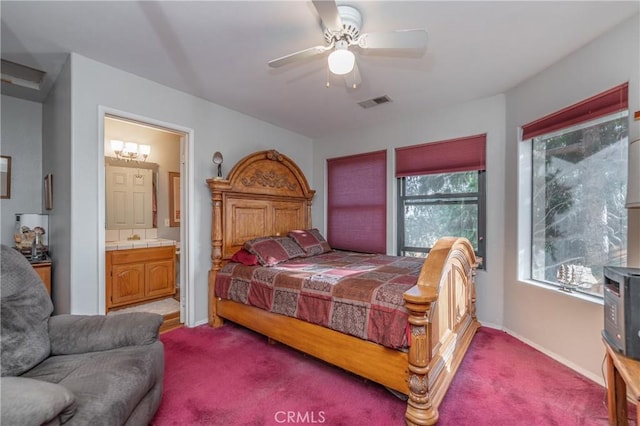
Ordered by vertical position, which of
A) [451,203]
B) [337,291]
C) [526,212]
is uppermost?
[451,203]

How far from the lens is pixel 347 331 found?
1920 millimetres

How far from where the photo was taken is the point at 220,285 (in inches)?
117

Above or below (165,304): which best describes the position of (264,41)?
above

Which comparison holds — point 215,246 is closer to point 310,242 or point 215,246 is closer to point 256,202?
point 256,202

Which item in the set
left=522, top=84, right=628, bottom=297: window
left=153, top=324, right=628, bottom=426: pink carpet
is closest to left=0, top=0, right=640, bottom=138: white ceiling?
left=522, top=84, right=628, bottom=297: window

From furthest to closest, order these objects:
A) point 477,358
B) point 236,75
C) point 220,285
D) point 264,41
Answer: point 220,285 → point 236,75 → point 477,358 → point 264,41

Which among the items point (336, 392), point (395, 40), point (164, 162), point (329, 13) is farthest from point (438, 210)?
point (164, 162)

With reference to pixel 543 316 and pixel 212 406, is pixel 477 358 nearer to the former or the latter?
pixel 543 316

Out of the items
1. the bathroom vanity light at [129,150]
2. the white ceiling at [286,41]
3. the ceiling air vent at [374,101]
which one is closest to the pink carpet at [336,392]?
the white ceiling at [286,41]

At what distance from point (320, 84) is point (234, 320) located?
2.54m

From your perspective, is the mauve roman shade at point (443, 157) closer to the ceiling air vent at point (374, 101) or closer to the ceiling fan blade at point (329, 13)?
the ceiling air vent at point (374, 101)

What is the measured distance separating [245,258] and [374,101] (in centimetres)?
226

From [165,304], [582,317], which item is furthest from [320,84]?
[165,304]

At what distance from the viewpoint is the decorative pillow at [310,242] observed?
350 cm
